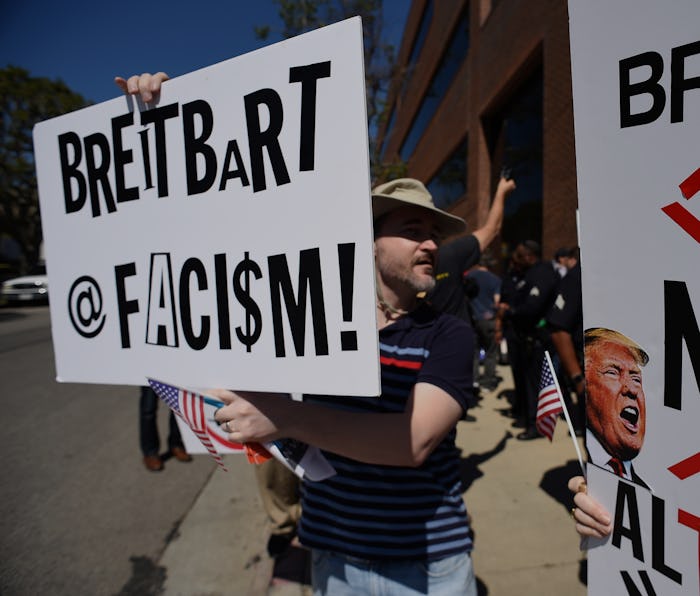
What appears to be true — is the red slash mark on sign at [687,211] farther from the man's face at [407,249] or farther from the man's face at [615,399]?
the man's face at [407,249]

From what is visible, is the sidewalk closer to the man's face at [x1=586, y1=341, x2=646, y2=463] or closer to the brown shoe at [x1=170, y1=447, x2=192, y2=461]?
the brown shoe at [x1=170, y1=447, x2=192, y2=461]

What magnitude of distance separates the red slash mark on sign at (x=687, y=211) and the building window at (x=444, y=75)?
1608cm

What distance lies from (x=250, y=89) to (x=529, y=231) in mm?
10319

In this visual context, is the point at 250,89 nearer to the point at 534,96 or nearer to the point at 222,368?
the point at 222,368

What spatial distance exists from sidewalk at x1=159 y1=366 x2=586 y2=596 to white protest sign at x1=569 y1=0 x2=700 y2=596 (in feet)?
6.79

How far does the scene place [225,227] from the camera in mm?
1066

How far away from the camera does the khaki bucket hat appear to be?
1.49 meters

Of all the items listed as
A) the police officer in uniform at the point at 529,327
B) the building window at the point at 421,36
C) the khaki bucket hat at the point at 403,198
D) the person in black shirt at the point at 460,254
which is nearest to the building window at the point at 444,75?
the building window at the point at 421,36

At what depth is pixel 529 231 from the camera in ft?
34.0

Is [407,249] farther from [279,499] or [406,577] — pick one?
[279,499]

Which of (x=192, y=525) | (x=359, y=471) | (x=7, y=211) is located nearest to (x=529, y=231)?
(x=192, y=525)

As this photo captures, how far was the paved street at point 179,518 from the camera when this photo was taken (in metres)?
2.69

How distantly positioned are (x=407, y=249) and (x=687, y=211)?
2.74ft

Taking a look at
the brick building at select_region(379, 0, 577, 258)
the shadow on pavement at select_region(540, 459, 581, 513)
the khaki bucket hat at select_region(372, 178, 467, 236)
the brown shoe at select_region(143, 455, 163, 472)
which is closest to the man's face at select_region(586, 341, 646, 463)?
the khaki bucket hat at select_region(372, 178, 467, 236)
